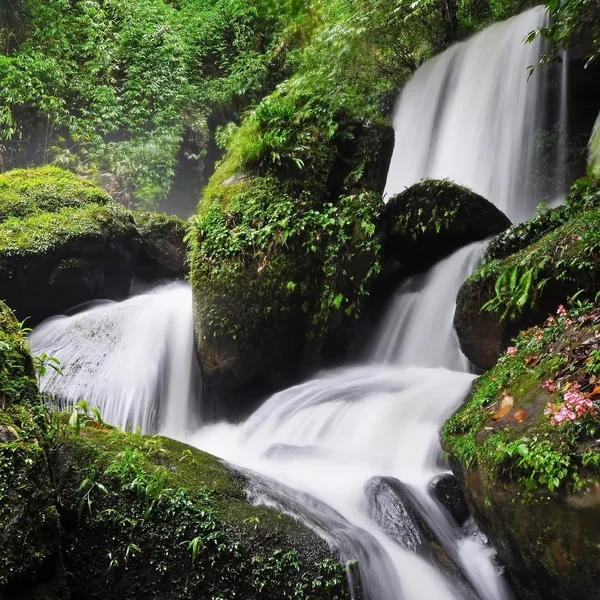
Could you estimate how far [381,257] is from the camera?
278 inches

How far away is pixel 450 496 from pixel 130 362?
500 centimetres

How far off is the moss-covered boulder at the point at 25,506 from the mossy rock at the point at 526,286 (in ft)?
13.3

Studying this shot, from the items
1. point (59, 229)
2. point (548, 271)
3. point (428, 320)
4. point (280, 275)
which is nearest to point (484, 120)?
point (428, 320)

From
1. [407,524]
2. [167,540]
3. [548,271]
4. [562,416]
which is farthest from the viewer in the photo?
[548,271]

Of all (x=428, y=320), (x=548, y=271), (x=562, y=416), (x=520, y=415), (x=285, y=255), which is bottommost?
(x=428, y=320)

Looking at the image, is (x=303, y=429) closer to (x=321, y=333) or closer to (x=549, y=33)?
(x=321, y=333)

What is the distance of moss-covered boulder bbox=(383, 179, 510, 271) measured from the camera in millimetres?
7102

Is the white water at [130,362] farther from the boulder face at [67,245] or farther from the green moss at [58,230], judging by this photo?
the green moss at [58,230]

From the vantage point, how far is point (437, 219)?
23.3 ft

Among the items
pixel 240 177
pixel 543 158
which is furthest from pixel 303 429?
pixel 543 158

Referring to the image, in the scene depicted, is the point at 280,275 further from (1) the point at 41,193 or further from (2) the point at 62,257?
(1) the point at 41,193

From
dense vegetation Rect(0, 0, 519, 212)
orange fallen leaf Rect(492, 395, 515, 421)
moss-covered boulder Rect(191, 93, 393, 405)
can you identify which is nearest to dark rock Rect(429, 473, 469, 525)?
orange fallen leaf Rect(492, 395, 515, 421)

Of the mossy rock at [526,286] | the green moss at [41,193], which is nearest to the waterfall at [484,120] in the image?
the mossy rock at [526,286]

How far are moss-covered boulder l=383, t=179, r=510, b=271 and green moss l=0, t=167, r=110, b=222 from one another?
6.06 m
